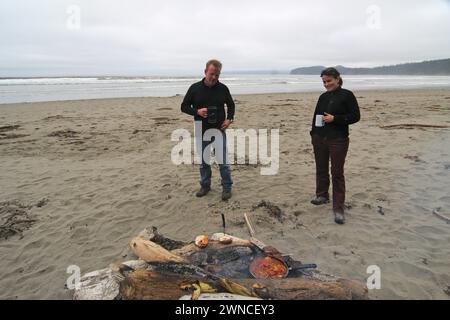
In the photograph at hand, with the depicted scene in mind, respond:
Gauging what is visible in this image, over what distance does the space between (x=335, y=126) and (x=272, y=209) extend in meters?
1.74

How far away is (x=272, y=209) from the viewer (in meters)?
5.27

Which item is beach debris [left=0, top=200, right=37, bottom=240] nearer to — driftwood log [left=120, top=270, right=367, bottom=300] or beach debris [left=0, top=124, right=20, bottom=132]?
driftwood log [left=120, top=270, right=367, bottom=300]

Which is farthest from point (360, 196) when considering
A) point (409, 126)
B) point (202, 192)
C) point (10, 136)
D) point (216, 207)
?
point (10, 136)

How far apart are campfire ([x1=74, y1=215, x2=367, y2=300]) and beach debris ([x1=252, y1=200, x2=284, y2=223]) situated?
4.53ft

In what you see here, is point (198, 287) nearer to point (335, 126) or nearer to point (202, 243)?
point (202, 243)

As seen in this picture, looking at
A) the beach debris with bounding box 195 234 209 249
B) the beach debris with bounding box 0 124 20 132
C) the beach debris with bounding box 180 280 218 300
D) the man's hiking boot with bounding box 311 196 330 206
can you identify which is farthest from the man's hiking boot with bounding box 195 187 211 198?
the beach debris with bounding box 0 124 20 132

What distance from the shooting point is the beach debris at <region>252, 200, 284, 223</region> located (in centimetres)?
506

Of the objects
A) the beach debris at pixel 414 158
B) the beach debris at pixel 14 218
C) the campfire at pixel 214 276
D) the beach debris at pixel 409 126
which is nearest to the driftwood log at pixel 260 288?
the campfire at pixel 214 276

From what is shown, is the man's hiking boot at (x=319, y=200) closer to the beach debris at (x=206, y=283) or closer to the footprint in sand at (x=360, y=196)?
the footprint in sand at (x=360, y=196)

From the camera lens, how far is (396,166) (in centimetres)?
711

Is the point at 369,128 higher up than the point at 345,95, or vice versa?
the point at 345,95
